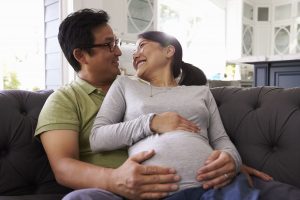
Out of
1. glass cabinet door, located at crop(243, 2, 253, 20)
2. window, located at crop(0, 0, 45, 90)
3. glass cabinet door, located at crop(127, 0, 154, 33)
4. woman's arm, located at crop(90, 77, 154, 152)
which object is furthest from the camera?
glass cabinet door, located at crop(243, 2, 253, 20)

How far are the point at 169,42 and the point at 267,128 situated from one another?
0.57m

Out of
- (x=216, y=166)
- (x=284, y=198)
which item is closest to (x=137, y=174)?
(x=216, y=166)

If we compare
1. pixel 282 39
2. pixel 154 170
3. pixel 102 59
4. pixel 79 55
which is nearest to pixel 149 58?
pixel 102 59

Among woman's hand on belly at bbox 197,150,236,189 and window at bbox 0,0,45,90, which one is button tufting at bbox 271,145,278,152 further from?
window at bbox 0,0,45,90

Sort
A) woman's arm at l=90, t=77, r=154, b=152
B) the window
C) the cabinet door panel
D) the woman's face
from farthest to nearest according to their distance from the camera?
the window
the cabinet door panel
the woman's face
woman's arm at l=90, t=77, r=154, b=152

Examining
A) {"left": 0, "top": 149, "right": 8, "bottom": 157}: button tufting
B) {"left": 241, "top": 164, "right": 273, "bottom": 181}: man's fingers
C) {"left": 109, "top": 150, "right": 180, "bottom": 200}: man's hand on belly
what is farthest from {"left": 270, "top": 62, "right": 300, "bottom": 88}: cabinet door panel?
{"left": 0, "top": 149, "right": 8, "bottom": 157}: button tufting

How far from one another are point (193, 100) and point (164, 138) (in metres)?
0.24

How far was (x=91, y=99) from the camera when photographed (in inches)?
51.7

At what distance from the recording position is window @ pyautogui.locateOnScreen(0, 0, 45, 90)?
284cm

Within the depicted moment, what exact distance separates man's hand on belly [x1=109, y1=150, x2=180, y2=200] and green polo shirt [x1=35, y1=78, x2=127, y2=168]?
195 mm

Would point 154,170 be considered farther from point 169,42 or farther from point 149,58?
point 169,42

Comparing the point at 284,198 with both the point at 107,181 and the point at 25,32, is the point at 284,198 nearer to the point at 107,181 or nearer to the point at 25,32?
the point at 107,181

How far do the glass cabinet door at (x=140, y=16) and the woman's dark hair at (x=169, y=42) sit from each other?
205cm

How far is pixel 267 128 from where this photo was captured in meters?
1.29
